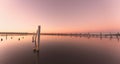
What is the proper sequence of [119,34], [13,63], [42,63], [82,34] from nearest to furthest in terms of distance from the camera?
[42,63] < [13,63] < [119,34] < [82,34]

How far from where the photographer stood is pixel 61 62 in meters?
36.2

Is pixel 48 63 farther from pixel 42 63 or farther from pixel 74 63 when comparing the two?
pixel 74 63

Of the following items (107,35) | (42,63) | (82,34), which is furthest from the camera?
(82,34)

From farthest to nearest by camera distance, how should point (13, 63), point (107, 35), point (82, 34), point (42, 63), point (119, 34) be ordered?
point (82, 34) < point (107, 35) < point (119, 34) < point (13, 63) < point (42, 63)

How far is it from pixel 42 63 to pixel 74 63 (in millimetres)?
6186

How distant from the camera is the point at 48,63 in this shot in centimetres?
3566

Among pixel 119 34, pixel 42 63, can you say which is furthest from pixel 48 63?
pixel 119 34

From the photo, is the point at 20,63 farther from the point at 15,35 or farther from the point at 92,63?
the point at 15,35

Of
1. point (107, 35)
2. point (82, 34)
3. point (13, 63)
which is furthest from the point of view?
point (82, 34)

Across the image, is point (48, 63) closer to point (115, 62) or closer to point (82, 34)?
point (115, 62)

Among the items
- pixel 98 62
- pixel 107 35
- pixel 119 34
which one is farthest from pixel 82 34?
pixel 98 62

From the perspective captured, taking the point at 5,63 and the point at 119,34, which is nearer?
the point at 5,63

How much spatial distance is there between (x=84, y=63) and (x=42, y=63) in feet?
26.8

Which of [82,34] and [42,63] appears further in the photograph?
[82,34]
